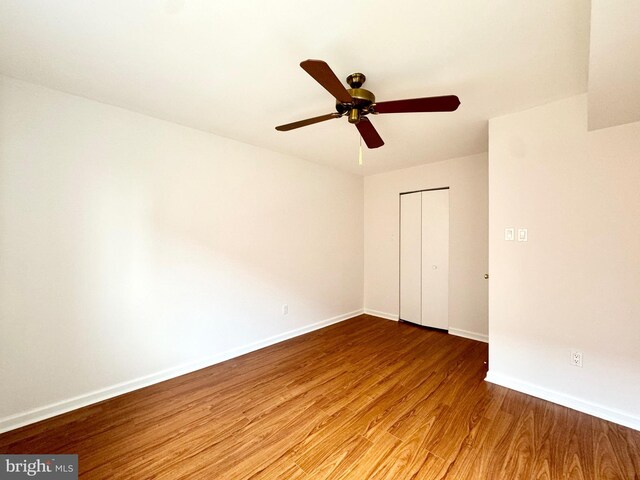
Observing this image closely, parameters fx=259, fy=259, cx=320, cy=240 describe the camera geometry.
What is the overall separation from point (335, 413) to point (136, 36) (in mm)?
2731

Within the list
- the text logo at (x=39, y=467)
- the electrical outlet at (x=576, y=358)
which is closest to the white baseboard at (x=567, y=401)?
the electrical outlet at (x=576, y=358)

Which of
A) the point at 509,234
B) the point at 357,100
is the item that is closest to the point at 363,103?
the point at 357,100

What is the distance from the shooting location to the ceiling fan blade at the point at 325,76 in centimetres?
119

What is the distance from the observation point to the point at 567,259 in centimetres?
204

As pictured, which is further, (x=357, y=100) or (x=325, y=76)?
(x=357, y=100)

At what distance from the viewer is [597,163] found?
76.0 inches

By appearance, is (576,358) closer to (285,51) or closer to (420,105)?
(420,105)

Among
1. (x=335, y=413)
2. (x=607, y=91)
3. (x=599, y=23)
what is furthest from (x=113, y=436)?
(x=607, y=91)

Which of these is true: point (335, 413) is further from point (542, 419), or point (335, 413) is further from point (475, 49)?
point (475, 49)

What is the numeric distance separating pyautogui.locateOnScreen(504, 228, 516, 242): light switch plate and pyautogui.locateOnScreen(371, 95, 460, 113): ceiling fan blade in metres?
1.33

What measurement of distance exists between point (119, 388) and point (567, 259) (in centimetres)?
380

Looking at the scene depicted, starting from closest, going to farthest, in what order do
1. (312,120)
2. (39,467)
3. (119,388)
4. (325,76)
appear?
(325,76), (39,467), (312,120), (119,388)

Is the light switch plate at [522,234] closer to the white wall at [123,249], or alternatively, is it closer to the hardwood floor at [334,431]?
the hardwood floor at [334,431]

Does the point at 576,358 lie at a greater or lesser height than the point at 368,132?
lesser
